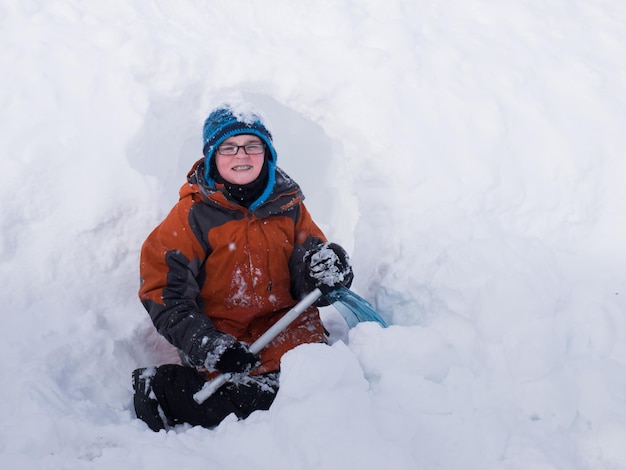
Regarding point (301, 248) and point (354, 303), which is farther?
point (301, 248)

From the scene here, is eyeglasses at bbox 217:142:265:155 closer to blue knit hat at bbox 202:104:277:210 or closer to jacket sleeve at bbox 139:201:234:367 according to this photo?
blue knit hat at bbox 202:104:277:210

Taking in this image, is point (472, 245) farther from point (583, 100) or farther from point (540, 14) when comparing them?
point (540, 14)

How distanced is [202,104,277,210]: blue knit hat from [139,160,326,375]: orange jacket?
4 centimetres

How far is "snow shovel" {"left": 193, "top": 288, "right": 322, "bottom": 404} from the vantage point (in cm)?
207

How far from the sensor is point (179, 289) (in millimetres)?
2172

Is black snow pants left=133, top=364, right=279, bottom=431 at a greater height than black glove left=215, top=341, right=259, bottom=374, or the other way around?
black glove left=215, top=341, right=259, bottom=374

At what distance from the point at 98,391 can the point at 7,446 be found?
0.59 m

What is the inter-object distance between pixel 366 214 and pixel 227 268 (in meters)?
1.05

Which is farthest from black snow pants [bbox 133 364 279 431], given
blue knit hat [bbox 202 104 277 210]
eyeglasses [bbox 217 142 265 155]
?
eyeglasses [bbox 217 142 265 155]

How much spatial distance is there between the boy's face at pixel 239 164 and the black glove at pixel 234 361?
0.70 meters

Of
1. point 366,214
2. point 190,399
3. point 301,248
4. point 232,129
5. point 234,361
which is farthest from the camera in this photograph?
point 366,214

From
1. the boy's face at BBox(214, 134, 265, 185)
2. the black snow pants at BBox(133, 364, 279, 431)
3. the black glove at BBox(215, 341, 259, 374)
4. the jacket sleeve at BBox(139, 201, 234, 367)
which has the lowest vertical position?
the black snow pants at BBox(133, 364, 279, 431)

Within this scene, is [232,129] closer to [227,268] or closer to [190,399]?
[227,268]

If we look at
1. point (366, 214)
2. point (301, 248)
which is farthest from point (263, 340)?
point (366, 214)
